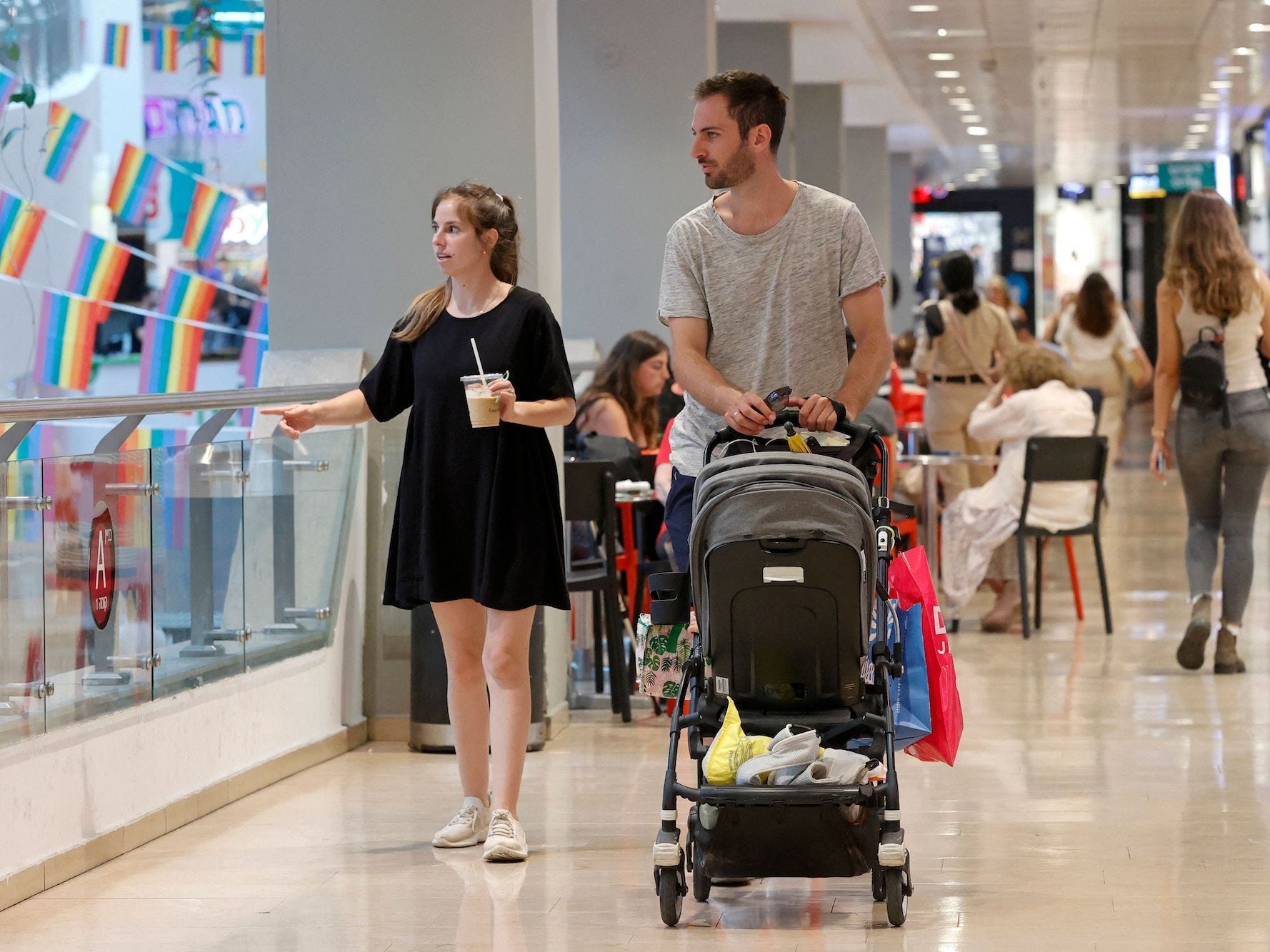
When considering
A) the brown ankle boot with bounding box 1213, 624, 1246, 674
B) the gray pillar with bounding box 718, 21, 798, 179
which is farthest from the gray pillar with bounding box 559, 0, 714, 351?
the gray pillar with bounding box 718, 21, 798, 179

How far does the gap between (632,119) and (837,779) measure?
21.5ft

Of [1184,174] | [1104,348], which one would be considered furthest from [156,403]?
[1184,174]

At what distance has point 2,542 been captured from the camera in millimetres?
3971

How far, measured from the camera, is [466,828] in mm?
4535

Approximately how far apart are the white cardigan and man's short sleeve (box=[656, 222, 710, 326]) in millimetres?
4913

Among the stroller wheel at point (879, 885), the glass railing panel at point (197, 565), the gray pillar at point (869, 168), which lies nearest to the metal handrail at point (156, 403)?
the glass railing panel at point (197, 565)

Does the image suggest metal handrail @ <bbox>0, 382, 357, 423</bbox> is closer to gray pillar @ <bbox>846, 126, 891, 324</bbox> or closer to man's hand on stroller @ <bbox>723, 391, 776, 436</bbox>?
man's hand on stroller @ <bbox>723, 391, 776, 436</bbox>

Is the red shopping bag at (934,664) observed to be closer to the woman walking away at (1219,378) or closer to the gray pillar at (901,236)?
the woman walking away at (1219,378)

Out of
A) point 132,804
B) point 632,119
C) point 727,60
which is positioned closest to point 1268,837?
point 132,804

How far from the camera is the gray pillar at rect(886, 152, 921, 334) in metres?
25.3

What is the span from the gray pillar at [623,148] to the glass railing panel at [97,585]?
205 inches

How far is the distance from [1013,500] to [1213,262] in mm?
1929

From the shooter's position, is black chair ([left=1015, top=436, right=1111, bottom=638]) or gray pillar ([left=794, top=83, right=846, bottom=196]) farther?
gray pillar ([left=794, top=83, right=846, bottom=196])

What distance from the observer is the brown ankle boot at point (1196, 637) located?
7.11 metres
